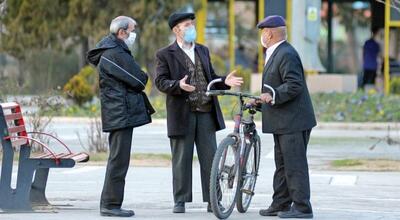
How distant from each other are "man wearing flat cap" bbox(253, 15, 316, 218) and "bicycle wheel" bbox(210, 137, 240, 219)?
16.6 inches

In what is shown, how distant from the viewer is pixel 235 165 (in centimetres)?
1014

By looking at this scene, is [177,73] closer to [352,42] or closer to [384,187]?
[384,187]

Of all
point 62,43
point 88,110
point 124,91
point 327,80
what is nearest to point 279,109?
A: point 124,91

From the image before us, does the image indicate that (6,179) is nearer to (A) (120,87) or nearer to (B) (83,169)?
(A) (120,87)

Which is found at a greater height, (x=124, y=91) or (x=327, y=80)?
(x=124, y=91)

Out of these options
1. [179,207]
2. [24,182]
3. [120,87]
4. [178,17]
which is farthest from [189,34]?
[24,182]

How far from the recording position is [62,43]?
31156mm

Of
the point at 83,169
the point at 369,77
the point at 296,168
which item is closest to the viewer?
the point at 296,168

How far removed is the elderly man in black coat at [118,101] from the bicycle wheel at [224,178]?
87 cm

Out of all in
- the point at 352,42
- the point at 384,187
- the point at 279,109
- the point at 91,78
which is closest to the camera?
the point at 279,109

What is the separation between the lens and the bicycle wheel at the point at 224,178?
981 cm

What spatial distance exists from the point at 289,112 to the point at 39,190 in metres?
2.64

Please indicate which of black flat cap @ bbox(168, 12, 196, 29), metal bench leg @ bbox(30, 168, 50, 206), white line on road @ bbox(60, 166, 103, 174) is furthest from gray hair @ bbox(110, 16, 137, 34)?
white line on road @ bbox(60, 166, 103, 174)

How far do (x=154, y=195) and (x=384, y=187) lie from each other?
2835 millimetres
